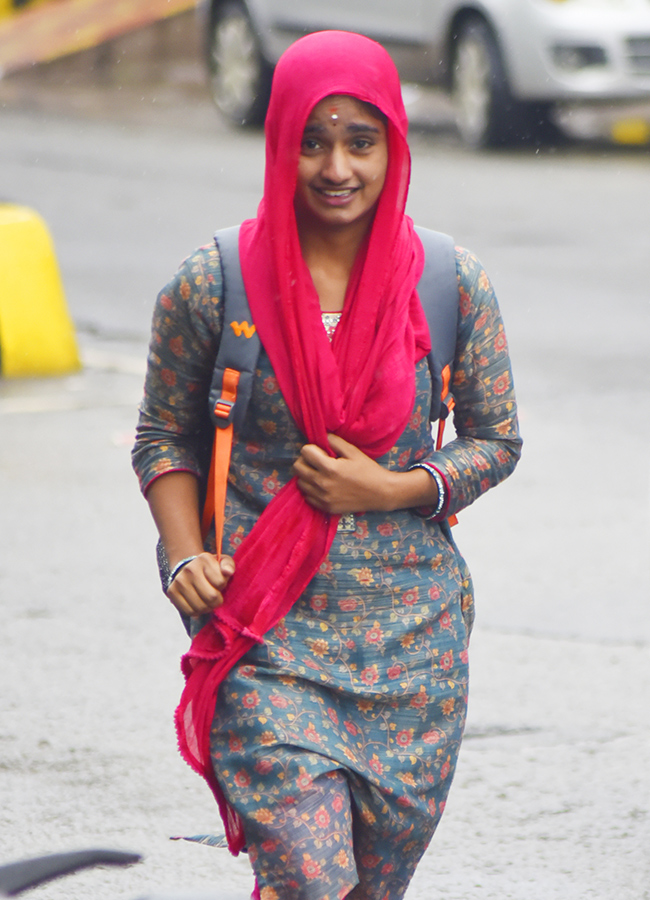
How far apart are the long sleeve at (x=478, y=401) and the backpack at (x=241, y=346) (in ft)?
0.07

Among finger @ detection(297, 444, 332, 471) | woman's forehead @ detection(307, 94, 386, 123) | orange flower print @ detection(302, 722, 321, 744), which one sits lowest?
orange flower print @ detection(302, 722, 321, 744)

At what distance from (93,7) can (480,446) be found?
18856mm

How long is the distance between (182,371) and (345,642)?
496 mm

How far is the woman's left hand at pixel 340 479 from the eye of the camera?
253 centimetres

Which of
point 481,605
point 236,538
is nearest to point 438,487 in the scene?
point 236,538

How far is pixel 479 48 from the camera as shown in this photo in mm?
13086

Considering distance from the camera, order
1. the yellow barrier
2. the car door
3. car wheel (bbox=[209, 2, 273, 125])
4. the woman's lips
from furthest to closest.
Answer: car wheel (bbox=[209, 2, 273, 125]) → the car door → the yellow barrier → the woman's lips

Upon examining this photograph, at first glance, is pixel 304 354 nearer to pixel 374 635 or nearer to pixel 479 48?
pixel 374 635

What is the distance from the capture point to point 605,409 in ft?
22.9

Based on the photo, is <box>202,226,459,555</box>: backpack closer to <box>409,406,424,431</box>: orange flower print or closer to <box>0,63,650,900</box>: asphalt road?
<box>409,406,424,431</box>: orange flower print

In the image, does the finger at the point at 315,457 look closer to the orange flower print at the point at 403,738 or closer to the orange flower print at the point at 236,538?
the orange flower print at the point at 236,538

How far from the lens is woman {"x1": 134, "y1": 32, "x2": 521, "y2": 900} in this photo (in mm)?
2490

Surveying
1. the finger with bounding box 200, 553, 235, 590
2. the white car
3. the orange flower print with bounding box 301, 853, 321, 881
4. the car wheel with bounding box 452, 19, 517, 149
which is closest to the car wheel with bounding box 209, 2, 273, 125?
the white car

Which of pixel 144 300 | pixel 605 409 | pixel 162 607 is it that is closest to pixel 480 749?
pixel 162 607
